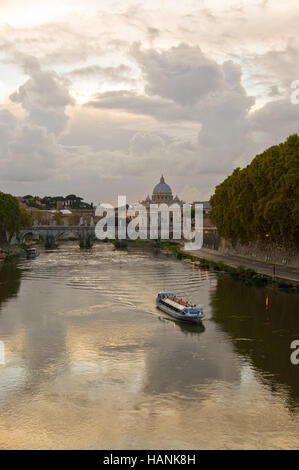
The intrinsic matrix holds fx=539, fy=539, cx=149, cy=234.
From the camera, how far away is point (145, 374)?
97.5 feet

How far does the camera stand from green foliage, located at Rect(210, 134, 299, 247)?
63375 mm

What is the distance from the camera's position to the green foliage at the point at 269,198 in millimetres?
63375

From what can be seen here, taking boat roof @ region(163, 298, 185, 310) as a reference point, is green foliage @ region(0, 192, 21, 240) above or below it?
above

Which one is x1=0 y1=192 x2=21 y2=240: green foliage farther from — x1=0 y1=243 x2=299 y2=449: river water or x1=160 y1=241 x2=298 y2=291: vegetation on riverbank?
x1=0 y1=243 x2=299 y2=449: river water

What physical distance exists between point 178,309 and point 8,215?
239 feet

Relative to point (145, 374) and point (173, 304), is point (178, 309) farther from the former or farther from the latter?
point (145, 374)

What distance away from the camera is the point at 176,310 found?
45.0 m

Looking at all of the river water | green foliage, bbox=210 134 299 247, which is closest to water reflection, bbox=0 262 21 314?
the river water

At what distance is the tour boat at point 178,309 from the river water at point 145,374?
952 mm

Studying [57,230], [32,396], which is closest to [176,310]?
[32,396]

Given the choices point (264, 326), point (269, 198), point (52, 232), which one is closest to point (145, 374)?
point (264, 326)

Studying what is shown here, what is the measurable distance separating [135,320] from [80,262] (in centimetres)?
5540

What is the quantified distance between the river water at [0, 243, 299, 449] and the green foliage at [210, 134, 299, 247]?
11.0 meters

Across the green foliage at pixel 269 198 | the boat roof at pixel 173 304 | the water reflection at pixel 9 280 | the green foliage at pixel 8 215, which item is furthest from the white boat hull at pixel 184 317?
the green foliage at pixel 8 215
